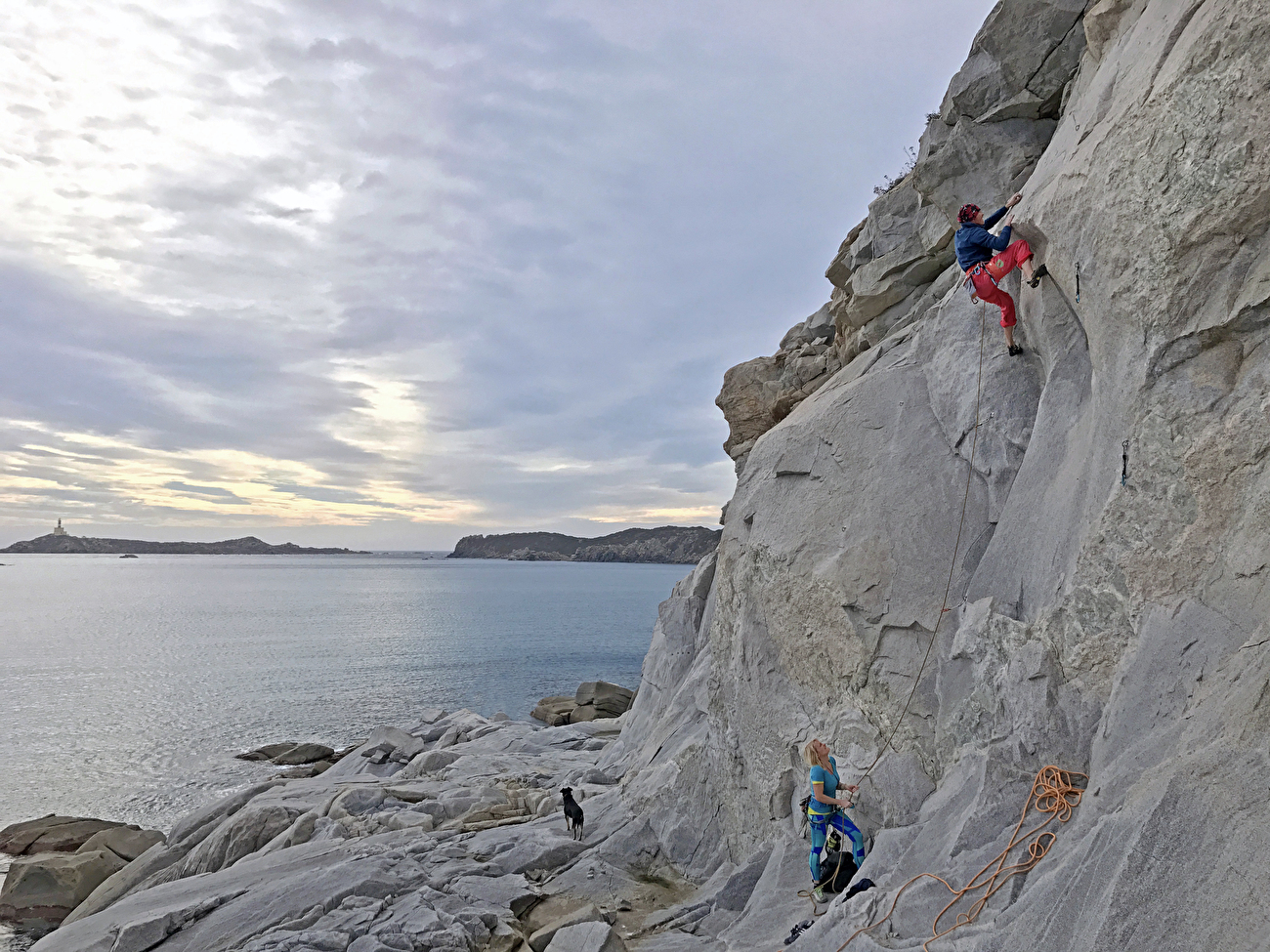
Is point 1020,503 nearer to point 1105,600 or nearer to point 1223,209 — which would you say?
point 1105,600

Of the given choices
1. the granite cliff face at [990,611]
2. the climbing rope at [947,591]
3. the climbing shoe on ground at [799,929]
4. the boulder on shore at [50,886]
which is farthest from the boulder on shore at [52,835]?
the climbing rope at [947,591]

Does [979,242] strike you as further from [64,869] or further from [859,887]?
[64,869]

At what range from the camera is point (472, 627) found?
87.6 meters

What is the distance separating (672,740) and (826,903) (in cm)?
866

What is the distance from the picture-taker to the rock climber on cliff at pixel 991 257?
10.2 meters

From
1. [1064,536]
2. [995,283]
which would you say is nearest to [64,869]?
[1064,536]

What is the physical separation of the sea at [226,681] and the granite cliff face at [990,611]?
1769 cm

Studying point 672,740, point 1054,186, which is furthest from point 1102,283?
point 672,740

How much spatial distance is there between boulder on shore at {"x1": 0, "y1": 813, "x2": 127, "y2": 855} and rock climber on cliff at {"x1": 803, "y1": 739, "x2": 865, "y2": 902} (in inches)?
992

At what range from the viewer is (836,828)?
10.2 meters

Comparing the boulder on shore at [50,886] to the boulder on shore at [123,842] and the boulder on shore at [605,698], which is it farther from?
the boulder on shore at [605,698]

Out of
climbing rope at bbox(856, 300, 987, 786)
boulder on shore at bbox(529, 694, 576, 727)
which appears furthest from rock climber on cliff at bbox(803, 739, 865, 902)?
boulder on shore at bbox(529, 694, 576, 727)

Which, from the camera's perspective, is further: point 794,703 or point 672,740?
point 672,740

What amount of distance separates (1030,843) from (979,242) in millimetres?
7691
